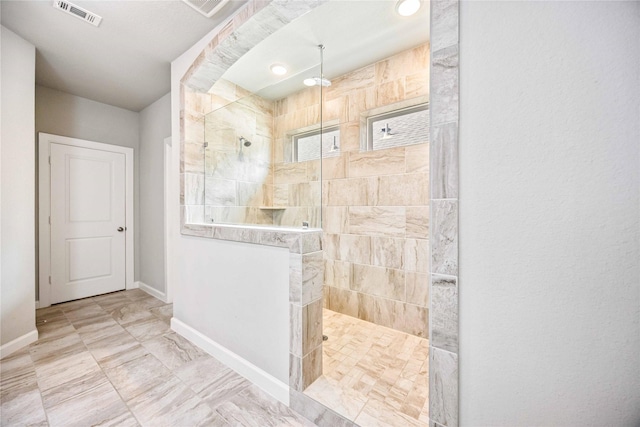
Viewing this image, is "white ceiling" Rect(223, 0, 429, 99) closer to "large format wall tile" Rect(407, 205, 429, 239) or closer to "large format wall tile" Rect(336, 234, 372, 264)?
"large format wall tile" Rect(407, 205, 429, 239)

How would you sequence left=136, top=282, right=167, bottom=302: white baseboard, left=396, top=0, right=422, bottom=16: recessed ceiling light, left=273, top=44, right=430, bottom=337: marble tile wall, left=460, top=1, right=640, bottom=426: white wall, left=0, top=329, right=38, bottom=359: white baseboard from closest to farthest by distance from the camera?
left=460, top=1, right=640, bottom=426: white wall, left=396, top=0, right=422, bottom=16: recessed ceiling light, left=0, top=329, right=38, bottom=359: white baseboard, left=273, top=44, right=430, bottom=337: marble tile wall, left=136, top=282, right=167, bottom=302: white baseboard

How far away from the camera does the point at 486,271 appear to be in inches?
35.1

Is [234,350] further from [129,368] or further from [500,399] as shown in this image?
[500,399]

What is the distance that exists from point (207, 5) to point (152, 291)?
3419 mm

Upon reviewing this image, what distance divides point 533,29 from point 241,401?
2219 millimetres

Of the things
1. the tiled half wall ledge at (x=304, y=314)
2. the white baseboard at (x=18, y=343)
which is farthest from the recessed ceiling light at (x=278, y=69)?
the white baseboard at (x=18, y=343)

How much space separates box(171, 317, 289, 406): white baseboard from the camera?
1545mm

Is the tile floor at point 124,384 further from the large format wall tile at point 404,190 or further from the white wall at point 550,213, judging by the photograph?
the large format wall tile at point 404,190

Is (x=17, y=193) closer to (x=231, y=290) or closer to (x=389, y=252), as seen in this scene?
(x=231, y=290)

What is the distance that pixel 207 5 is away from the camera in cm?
180

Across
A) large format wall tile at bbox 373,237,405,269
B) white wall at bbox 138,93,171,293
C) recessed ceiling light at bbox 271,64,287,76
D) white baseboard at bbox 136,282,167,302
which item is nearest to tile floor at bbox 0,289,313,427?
white baseboard at bbox 136,282,167,302

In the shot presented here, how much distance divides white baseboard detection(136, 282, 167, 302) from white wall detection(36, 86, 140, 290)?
0.15 m

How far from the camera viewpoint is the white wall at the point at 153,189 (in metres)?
3.32

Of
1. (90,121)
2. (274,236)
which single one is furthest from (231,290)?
(90,121)
